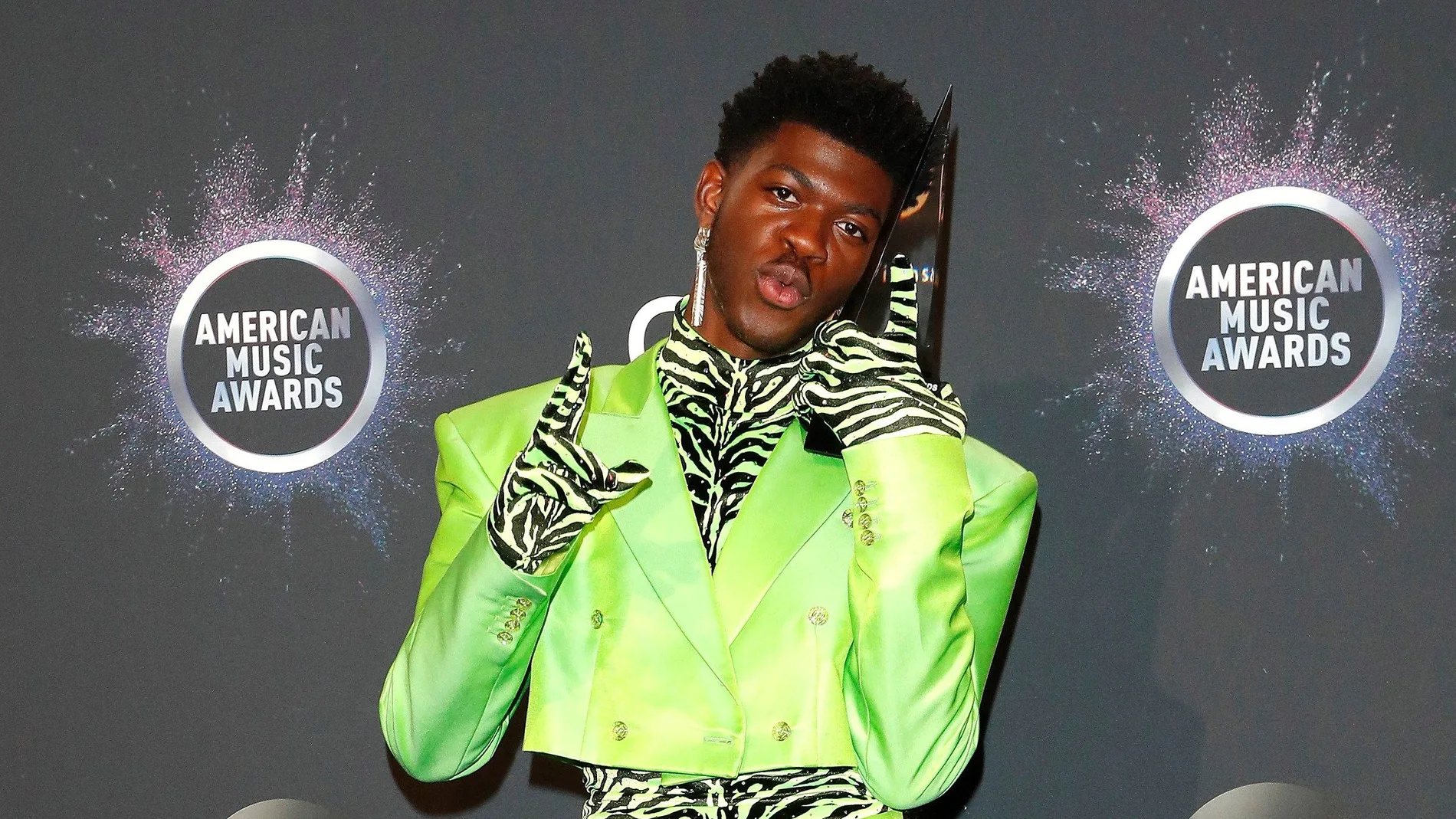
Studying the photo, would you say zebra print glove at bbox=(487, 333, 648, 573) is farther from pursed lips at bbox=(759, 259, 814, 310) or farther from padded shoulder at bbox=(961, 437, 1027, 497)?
padded shoulder at bbox=(961, 437, 1027, 497)

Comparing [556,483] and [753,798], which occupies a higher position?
[556,483]

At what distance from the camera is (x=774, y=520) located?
182cm

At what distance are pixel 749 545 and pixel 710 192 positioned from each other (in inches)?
21.3

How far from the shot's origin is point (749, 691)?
1777 millimetres

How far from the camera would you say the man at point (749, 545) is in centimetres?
168

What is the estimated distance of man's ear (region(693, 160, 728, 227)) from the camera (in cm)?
207

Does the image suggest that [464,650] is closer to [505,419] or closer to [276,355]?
[505,419]

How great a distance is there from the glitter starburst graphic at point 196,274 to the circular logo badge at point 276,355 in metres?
0.02

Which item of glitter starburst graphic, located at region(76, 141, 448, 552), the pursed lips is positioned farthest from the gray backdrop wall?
the pursed lips

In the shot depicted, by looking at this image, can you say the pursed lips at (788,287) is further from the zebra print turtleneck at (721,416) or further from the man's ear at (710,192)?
the man's ear at (710,192)

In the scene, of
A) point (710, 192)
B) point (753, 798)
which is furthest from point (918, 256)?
point (753, 798)

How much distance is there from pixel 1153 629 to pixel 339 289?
1493mm

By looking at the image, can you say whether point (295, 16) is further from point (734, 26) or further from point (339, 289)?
point (734, 26)

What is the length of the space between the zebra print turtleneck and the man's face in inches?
1.2
